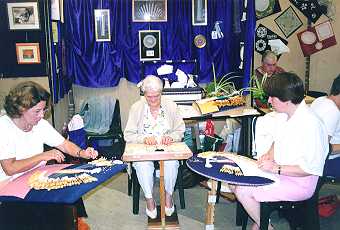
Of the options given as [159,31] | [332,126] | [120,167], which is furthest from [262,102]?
[120,167]

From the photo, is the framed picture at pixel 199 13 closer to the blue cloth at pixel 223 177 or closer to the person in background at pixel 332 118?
the person in background at pixel 332 118

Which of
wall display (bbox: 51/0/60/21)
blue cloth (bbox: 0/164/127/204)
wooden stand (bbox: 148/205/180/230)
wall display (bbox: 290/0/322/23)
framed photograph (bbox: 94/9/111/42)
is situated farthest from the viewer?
wall display (bbox: 290/0/322/23)

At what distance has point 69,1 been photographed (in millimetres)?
4566

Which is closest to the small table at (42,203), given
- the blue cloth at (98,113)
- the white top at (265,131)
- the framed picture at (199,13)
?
the white top at (265,131)

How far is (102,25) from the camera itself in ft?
15.5

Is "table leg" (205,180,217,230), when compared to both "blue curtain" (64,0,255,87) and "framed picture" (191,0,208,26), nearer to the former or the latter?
"blue curtain" (64,0,255,87)

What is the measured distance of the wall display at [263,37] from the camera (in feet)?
17.4

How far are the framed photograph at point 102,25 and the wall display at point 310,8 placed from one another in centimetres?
267

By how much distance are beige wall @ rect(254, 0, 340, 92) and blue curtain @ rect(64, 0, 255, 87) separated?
671mm

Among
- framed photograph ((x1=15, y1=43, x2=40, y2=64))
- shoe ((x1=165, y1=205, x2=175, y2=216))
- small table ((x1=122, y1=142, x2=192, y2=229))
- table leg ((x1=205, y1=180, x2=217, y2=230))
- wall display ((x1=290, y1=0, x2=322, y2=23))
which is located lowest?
shoe ((x1=165, y1=205, x2=175, y2=216))

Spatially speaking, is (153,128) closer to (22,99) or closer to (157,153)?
(157,153)

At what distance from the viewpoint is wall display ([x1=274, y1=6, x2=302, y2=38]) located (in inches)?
207

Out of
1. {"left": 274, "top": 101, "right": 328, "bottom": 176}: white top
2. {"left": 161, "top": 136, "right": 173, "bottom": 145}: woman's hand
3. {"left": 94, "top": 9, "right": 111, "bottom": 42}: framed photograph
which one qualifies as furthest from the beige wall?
{"left": 274, "top": 101, "right": 328, "bottom": 176}: white top

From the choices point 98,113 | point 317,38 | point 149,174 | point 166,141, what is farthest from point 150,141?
point 317,38
